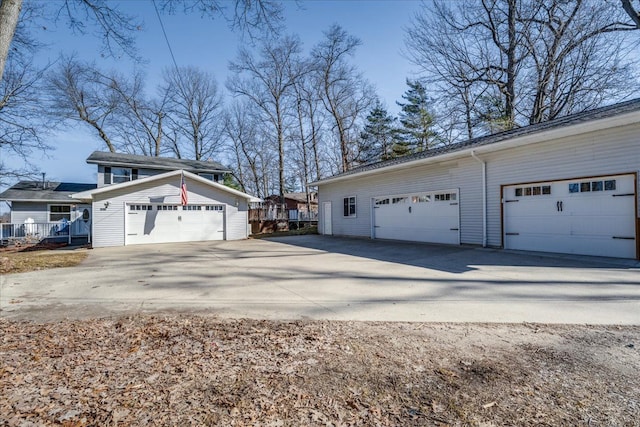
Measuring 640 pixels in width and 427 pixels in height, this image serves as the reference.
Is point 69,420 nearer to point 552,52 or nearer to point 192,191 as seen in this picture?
point 192,191

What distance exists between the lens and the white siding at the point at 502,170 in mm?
7066

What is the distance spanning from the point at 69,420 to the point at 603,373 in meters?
3.69

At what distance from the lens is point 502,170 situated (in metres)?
9.16

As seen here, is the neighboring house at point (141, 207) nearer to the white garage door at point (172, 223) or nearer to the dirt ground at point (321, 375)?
the white garage door at point (172, 223)

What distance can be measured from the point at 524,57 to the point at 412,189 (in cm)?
1020

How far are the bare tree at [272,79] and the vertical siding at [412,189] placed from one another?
8.48m

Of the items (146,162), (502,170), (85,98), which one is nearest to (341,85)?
(146,162)

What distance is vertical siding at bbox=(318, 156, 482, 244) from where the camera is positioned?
995 cm

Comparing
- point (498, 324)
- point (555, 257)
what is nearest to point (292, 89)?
point (555, 257)

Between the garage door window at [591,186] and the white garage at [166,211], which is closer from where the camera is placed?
the garage door window at [591,186]

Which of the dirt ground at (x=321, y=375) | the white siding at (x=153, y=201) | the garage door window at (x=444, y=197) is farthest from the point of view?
the white siding at (x=153, y=201)

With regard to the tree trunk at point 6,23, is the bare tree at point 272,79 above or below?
above

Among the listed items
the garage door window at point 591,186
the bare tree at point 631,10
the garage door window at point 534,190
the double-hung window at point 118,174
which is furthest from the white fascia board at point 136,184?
the bare tree at point 631,10

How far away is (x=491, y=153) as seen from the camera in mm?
9391
